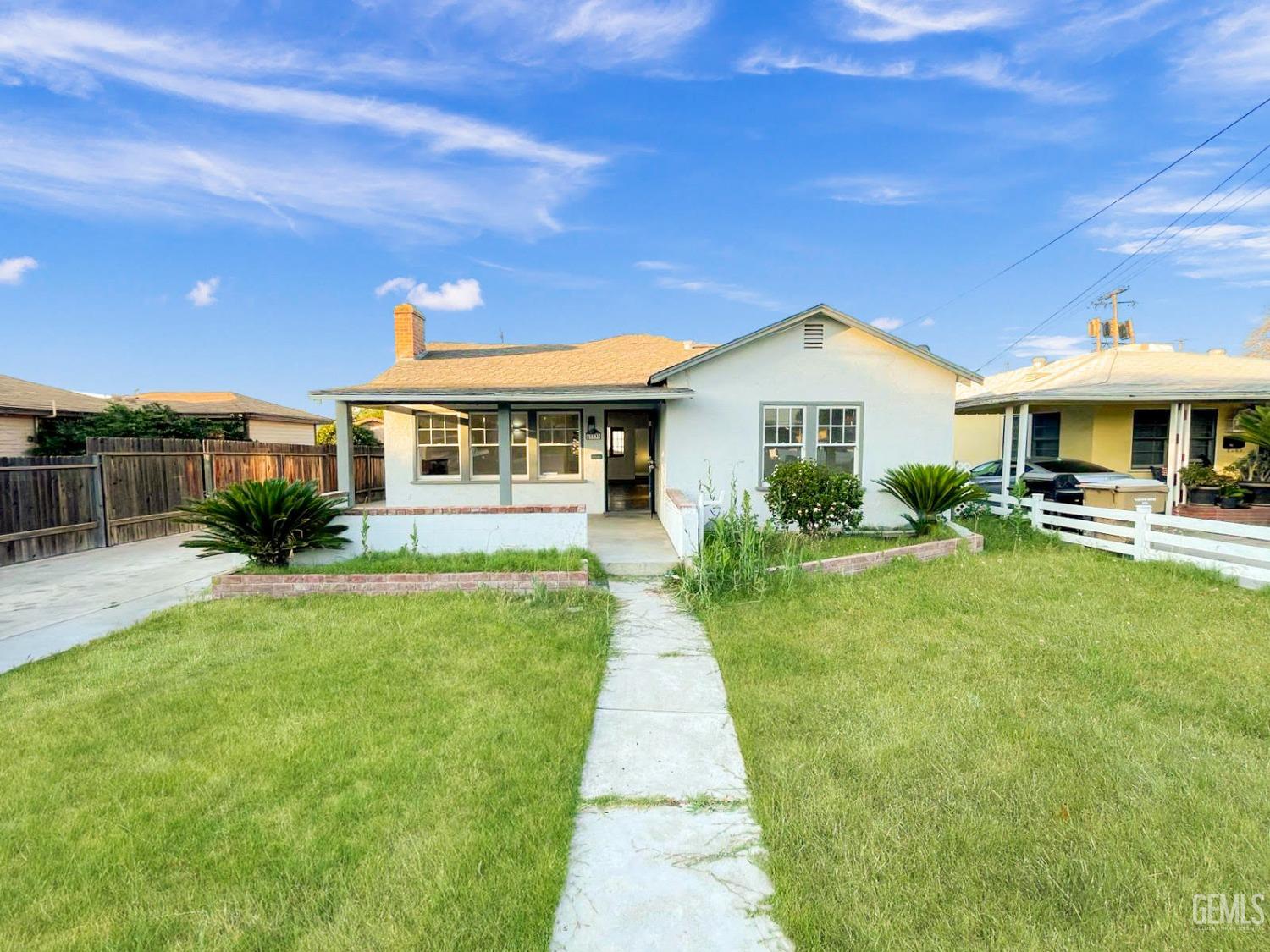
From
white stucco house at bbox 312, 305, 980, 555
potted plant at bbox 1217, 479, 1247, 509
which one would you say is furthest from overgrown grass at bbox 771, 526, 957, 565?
potted plant at bbox 1217, 479, 1247, 509

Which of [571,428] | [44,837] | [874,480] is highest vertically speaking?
[571,428]

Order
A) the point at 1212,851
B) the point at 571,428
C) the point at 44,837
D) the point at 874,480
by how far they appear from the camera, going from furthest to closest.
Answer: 1. the point at 571,428
2. the point at 874,480
3. the point at 44,837
4. the point at 1212,851

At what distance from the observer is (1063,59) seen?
11.8 meters

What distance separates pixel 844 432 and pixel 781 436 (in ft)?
3.87

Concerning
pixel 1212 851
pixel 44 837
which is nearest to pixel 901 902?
pixel 1212 851

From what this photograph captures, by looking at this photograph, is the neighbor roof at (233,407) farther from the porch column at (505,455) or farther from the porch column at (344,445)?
the porch column at (505,455)

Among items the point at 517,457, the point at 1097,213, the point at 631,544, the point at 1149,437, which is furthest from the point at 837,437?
the point at 1097,213

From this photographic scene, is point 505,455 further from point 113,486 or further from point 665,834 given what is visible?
point 665,834

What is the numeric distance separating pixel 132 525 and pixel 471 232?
36.5 feet

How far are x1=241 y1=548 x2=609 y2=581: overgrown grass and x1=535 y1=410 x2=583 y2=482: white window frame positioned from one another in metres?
4.95

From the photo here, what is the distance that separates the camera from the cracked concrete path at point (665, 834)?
223 centimetres

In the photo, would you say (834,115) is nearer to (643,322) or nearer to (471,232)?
(643,322)

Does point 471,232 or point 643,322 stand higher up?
point 471,232

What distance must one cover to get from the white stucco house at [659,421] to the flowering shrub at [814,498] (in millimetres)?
1320
